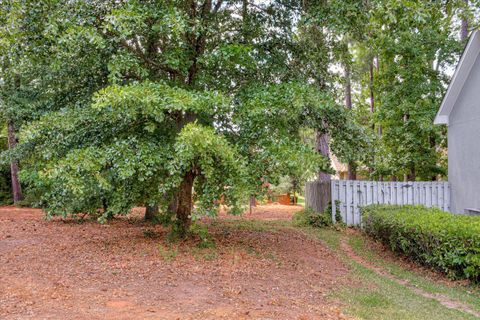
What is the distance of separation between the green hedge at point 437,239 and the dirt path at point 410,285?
2.43ft

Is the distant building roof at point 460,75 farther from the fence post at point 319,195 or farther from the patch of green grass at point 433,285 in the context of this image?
the patch of green grass at point 433,285

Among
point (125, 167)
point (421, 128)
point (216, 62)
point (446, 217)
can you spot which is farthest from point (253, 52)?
point (421, 128)

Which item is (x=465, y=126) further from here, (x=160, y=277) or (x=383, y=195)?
(x=160, y=277)

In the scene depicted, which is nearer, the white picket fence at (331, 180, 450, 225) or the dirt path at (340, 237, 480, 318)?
the dirt path at (340, 237, 480, 318)

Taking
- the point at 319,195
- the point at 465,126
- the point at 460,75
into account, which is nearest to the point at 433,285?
the point at 465,126

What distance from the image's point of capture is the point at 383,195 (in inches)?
530

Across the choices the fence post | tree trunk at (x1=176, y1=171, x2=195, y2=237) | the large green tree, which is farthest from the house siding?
tree trunk at (x1=176, y1=171, x2=195, y2=237)

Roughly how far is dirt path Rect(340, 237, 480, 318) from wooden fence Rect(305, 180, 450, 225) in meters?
3.16

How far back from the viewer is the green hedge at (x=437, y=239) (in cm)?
703

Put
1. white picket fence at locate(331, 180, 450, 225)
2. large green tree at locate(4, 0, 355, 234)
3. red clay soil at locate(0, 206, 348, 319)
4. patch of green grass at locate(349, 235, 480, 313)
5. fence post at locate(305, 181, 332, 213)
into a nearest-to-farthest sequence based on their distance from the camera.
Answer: red clay soil at locate(0, 206, 348, 319)
patch of green grass at locate(349, 235, 480, 313)
large green tree at locate(4, 0, 355, 234)
white picket fence at locate(331, 180, 450, 225)
fence post at locate(305, 181, 332, 213)

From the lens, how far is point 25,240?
935 centimetres

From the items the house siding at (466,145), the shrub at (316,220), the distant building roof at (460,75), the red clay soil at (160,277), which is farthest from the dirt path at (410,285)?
the distant building roof at (460,75)

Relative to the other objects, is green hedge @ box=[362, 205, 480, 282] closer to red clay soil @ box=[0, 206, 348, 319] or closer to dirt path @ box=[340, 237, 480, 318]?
dirt path @ box=[340, 237, 480, 318]

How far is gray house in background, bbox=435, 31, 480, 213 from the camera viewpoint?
1091 centimetres
